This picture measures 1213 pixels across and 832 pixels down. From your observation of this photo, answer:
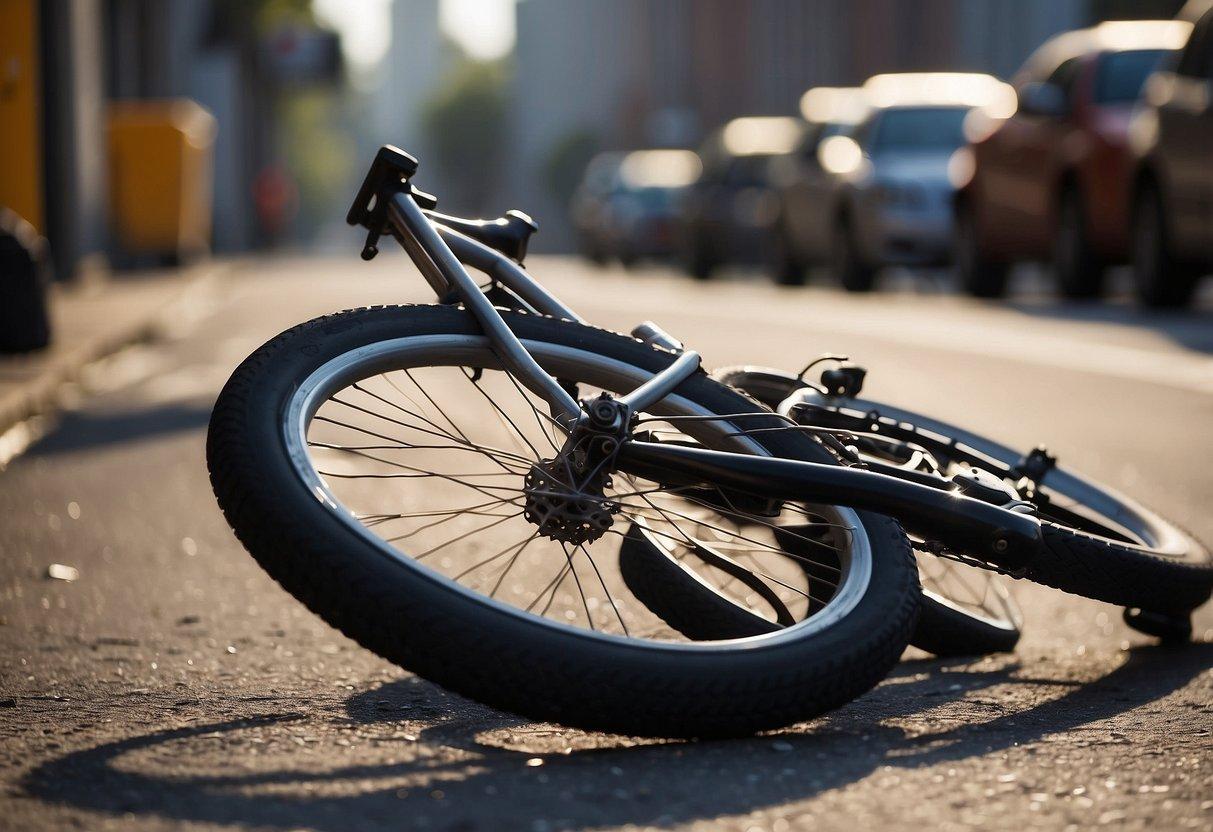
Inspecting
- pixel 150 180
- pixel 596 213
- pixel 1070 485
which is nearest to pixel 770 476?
pixel 1070 485

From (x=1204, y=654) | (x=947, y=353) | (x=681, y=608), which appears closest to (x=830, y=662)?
(x=681, y=608)

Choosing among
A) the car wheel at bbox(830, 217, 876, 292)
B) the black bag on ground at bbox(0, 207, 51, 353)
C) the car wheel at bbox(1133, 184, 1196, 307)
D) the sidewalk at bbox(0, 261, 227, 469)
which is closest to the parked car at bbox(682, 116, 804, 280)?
the car wheel at bbox(830, 217, 876, 292)

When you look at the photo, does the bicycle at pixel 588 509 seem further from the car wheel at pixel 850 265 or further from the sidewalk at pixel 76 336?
the car wheel at pixel 850 265

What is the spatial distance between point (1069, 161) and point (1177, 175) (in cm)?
237

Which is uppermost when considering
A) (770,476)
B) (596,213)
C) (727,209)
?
(770,476)

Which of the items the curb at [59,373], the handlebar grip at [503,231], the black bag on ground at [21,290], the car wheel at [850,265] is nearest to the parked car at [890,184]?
the car wheel at [850,265]

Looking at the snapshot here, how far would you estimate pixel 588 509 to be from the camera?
10.7ft

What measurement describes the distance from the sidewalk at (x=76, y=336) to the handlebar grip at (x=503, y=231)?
13.2ft

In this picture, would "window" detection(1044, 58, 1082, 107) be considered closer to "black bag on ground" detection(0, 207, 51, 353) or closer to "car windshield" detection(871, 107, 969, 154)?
"car windshield" detection(871, 107, 969, 154)

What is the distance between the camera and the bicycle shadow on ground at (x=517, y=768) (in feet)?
8.82

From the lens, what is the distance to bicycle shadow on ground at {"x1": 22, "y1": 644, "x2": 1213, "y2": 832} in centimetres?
269

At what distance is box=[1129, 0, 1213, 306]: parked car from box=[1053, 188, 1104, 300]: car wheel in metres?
1.14

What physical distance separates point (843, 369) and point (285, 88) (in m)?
→ 65.0

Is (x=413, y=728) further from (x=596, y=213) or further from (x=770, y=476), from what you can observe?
(x=596, y=213)
